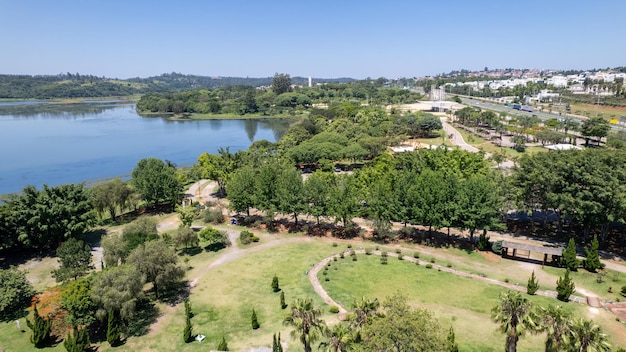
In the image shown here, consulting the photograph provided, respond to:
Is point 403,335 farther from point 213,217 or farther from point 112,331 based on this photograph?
point 213,217

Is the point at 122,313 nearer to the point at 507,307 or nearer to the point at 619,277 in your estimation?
the point at 507,307

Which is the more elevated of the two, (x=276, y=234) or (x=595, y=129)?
(x=595, y=129)

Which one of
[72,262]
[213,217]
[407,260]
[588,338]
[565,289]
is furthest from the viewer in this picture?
[213,217]

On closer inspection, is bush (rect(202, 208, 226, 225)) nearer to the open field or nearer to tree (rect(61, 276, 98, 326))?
the open field

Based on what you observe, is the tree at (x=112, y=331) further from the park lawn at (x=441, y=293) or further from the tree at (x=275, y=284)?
the park lawn at (x=441, y=293)

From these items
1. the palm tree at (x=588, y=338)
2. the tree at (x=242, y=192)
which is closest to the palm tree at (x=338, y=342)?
the palm tree at (x=588, y=338)

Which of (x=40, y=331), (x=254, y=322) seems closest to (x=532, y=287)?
(x=254, y=322)

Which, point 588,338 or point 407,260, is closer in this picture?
point 588,338

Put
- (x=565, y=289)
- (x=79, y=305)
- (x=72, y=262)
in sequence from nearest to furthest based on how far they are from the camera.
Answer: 1. (x=79, y=305)
2. (x=565, y=289)
3. (x=72, y=262)

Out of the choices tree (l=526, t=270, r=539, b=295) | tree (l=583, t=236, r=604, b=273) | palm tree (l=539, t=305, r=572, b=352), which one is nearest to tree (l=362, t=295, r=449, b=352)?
palm tree (l=539, t=305, r=572, b=352)
